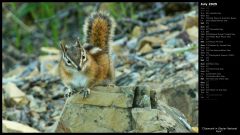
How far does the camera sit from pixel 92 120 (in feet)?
20.6

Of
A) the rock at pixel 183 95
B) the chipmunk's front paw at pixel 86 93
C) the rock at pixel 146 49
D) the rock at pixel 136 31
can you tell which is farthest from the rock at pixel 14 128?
the rock at pixel 136 31

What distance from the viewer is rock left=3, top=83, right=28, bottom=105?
8523mm

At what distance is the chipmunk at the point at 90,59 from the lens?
6.38 m

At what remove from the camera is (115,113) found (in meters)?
6.27

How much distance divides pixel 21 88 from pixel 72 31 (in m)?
2.71

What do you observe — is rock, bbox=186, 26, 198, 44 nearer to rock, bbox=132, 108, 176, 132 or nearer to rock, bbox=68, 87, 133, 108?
rock, bbox=68, 87, 133, 108

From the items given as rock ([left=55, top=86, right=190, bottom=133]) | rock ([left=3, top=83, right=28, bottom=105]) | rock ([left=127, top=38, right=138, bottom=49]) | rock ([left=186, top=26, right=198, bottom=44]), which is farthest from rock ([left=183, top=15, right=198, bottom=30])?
rock ([left=55, top=86, right=190, bottom=133])

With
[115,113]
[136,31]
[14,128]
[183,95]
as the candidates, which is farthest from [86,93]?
[136,31]

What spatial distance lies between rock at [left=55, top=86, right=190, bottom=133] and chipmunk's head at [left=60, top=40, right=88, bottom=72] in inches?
10.8

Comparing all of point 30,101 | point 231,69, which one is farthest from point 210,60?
point 30,101

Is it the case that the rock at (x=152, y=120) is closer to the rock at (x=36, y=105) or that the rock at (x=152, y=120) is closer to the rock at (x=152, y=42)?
the rock at (x=36, y=105)

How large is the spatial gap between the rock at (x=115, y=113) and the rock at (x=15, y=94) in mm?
2202

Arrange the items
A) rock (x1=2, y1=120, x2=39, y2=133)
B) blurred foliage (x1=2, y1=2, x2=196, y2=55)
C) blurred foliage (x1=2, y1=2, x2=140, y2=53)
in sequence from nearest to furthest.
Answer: rock (x1=2, y1=120, x2=39, y2=133)
blurred foliage (x1=2, y1=2, x2=196, y2=55)
blurred foliage (x1=2, y1=2, x2=140, y2=53)

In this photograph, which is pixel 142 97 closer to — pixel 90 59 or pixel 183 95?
pixel 90 59
